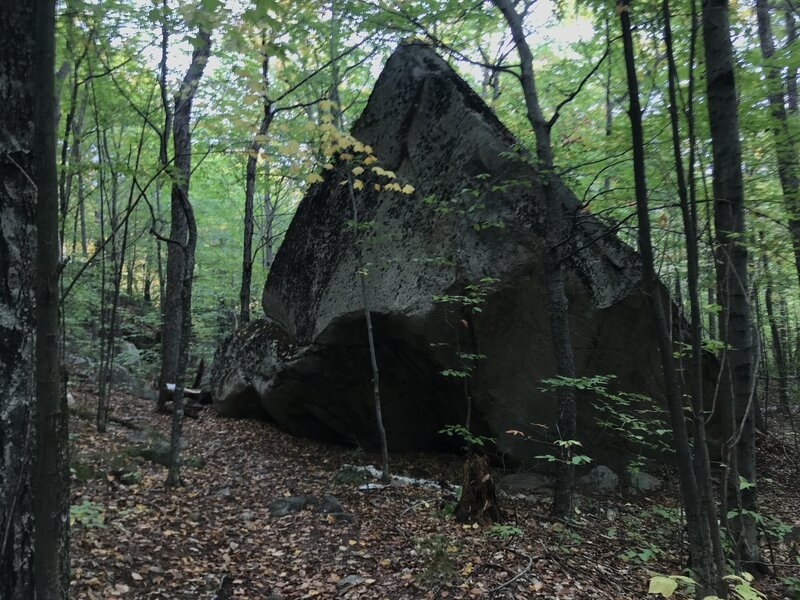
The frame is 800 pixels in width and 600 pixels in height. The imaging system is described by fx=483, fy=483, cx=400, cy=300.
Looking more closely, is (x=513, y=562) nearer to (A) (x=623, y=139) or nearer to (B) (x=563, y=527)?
(B) (x=563, y=527)

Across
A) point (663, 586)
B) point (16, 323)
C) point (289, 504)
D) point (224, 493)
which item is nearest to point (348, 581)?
point (289, 504)

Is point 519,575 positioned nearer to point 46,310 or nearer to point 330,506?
point 330,506

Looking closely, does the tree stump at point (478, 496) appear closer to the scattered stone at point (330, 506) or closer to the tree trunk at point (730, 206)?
the scattered stone at point (330, 506)

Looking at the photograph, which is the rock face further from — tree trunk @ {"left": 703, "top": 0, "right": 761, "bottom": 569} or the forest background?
tree trunk @ {"left": 703, "top": 0, "right": 761, "bottom": 569}

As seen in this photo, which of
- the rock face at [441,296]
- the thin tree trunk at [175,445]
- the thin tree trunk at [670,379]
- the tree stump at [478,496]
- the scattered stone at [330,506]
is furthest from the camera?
the rock face at [441,296]

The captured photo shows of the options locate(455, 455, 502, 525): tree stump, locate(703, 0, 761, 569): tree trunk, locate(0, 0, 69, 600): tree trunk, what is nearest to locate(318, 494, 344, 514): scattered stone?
locate(455, 455, 502, 525): tree stump

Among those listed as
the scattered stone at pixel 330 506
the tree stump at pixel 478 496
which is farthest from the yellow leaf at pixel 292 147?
the scattered stone at pixel 330 506

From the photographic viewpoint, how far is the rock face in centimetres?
739

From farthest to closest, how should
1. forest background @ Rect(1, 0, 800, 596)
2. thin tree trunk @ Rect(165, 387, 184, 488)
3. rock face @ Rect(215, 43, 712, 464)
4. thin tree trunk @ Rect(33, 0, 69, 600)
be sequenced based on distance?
rock face @ Rect(215, 43, 712, 464) < thin tree trunk @ Rect(165, 387, 184, 488) < forest background @ Rect(1, 0, 800, 596) < thin tree trunk @ Rect(33, 0, 69, 600)

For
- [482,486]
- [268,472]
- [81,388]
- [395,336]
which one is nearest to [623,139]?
[395,336]

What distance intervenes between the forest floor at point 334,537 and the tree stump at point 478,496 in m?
0.25

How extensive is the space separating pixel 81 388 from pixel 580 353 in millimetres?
10251

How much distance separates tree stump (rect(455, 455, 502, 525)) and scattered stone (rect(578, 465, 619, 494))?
8.26 ft

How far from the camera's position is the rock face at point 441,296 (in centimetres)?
739
